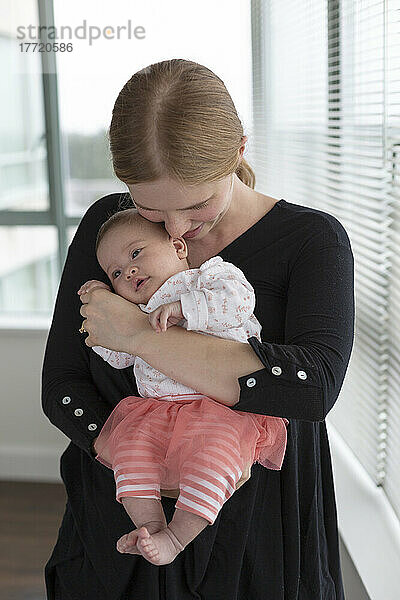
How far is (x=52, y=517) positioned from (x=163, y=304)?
2.21m

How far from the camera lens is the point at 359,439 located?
219 cm

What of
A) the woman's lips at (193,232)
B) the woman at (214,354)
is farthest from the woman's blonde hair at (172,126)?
the woman's lips at (193,232)

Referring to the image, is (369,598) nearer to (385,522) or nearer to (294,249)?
(385,522)

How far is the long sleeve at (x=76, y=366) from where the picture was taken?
1.36 m

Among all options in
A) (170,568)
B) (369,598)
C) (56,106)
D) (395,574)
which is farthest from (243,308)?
(56,106)

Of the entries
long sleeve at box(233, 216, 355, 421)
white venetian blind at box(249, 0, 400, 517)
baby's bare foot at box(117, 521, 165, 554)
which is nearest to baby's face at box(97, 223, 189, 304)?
long sleeve at box(233, 216, 355, 421)

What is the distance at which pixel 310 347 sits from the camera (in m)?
1.15

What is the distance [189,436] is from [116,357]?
0.82 ft

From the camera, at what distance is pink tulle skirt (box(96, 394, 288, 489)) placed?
115 centimetres

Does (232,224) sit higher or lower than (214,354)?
higher

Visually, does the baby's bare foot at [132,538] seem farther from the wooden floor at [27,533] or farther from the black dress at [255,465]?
the wooden floor at [27,533]

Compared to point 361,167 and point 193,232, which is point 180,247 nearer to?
point 193,232

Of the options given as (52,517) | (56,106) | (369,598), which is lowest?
(52,517)

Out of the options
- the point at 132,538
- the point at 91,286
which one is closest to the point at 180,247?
the point at 91,286
